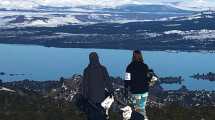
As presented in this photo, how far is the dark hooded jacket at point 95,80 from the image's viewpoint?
1586 centimetres

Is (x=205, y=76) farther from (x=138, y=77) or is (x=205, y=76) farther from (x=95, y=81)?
(x=95, y=81)

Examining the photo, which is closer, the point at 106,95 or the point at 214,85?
the point at 106,95

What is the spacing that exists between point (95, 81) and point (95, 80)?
25 millimetres

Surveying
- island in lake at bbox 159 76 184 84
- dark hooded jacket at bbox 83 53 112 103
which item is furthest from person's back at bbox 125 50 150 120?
island in lake at bbox 159 76 184 84

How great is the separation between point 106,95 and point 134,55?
1375 millimetres

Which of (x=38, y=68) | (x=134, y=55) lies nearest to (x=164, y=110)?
(x=134, y=55)

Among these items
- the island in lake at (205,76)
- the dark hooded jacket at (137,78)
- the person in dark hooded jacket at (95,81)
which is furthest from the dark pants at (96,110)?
the island in lake at (205,76)

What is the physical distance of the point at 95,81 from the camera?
1587cm

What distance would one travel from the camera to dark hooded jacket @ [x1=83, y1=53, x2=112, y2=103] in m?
15.9

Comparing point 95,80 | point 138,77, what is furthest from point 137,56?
point 95,80

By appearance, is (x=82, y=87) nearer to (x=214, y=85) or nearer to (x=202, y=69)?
(x=214, y=85)

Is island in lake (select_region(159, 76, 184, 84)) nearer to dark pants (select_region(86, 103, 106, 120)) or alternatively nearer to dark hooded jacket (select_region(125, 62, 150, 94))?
dark hooded jacket (select_region(125, 62, 150, 94))

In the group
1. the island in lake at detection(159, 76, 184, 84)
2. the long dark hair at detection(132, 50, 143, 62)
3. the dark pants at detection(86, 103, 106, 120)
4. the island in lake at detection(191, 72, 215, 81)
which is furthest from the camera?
the island in lake at detection(191, 72, 215, 81)

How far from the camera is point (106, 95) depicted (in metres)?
16.0
